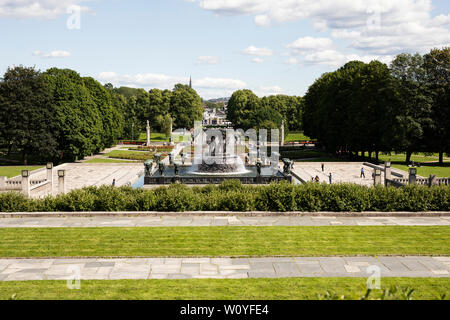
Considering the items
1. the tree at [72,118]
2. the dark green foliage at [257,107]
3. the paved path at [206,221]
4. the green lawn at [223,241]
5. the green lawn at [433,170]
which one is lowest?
the green lawn at [223,241]

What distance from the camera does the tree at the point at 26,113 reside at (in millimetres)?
50156

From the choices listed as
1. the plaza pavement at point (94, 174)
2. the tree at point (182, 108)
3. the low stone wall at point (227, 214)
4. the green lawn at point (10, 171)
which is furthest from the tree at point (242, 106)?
the low stone wall at point (227, 214)

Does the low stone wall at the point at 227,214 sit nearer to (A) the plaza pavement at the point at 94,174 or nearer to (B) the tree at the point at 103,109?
(A) the plaza pavement at the point at 94,174

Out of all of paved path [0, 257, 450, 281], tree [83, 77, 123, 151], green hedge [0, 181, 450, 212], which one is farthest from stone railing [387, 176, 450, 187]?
tree [83, 77, 123, 151]

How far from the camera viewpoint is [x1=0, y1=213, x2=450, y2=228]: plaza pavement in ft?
68.3

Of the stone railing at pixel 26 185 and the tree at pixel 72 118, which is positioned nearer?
the stone railing at pixel 26 185

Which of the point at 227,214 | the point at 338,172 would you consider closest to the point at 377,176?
the point at 338,172

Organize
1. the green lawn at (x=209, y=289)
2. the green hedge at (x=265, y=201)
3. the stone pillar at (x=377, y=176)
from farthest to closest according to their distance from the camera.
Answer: the stone pillar at (x=377, y=176) → the green hedge at (x=265, y=201) → the green lawn at (x=209, y=289)

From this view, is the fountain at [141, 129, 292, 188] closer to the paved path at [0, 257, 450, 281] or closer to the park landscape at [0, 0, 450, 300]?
the park landscape at [0, 0, 450, 300]

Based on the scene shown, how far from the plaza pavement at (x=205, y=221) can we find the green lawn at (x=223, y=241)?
866 millimetres

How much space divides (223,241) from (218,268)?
3.01 metres

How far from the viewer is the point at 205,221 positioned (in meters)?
21.4
